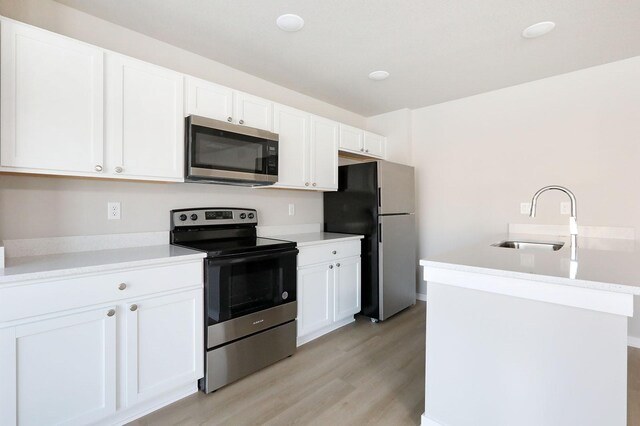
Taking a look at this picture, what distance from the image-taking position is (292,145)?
2.79 meters

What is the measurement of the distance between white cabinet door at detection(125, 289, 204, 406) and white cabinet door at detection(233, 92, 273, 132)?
1320 millimetres

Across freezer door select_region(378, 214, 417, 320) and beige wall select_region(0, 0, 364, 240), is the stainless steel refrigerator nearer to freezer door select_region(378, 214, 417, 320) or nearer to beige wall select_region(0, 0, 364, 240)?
freezer door select_region(378, 214, 417, 320)

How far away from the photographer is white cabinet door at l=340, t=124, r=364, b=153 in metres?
3.31

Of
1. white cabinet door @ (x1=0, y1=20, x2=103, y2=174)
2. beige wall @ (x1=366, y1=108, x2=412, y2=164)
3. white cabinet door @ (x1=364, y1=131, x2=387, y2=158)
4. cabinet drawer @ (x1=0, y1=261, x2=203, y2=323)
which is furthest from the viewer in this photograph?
beige wall @ (x1=366, y1=108, x2=412, y2=164)

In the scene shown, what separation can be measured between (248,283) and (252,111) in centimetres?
134

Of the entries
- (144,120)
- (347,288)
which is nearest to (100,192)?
(144,120)

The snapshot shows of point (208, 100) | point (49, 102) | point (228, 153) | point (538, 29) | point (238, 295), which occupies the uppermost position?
point (538, 29)

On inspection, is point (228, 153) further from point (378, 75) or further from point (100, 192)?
point (378, 75)

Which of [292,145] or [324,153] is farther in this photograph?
[324,153]

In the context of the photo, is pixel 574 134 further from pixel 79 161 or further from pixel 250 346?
pixel 79 161

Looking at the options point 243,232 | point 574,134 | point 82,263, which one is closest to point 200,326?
point 82,263

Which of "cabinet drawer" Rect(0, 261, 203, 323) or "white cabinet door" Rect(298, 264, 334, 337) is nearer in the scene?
"cabinet drawer" Rect(0, 261, 203, 323)

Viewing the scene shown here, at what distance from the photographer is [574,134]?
9.40 ft

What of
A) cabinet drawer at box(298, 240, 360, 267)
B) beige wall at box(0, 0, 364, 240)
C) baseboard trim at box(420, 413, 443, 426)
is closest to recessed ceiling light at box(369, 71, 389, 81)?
beige wall at box(0, 0, 364, 240)
